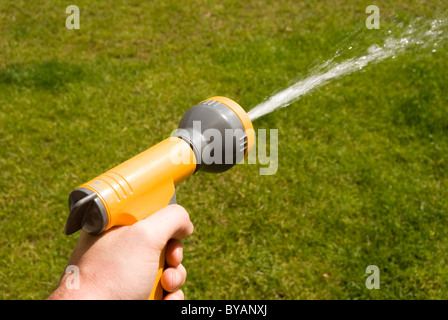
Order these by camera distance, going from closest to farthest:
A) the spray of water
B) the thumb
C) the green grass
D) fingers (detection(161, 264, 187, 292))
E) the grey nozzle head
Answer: the grey nozzle head → the thumb → fingers (detection(161, 264, 187, 292)) → the green grass → the spray of water

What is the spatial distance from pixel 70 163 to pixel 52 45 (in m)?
1.89

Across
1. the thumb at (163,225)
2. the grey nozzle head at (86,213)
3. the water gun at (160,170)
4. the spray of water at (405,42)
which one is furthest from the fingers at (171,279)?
the spray of water at (405,42)

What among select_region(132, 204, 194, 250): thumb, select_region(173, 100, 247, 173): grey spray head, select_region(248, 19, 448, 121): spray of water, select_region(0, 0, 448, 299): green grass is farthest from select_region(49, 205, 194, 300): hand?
select_region(248, 19, 448, 121): spray of water

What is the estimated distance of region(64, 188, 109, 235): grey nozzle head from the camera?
4.68 ft

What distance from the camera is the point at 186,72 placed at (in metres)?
4.62

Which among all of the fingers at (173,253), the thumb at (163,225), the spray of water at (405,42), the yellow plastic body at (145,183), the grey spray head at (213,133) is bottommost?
the fingers at (173,253)

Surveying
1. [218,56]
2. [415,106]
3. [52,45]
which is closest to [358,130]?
[415,106]

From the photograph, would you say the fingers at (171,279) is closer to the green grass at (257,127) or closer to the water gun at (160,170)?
the water gun at (160,170)

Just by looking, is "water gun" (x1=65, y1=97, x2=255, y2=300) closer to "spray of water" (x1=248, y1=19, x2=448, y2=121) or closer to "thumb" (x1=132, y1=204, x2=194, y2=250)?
"thumb" (x1=132, y1=204, x2=194, y2=250)

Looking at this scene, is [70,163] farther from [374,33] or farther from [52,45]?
[374,33]

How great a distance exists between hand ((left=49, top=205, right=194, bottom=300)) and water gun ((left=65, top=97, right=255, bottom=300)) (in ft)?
0.18

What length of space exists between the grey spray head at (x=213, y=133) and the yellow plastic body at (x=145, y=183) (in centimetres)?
5

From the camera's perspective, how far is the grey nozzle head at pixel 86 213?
1.43 meters

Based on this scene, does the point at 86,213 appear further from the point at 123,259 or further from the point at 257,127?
the point at 257,127
